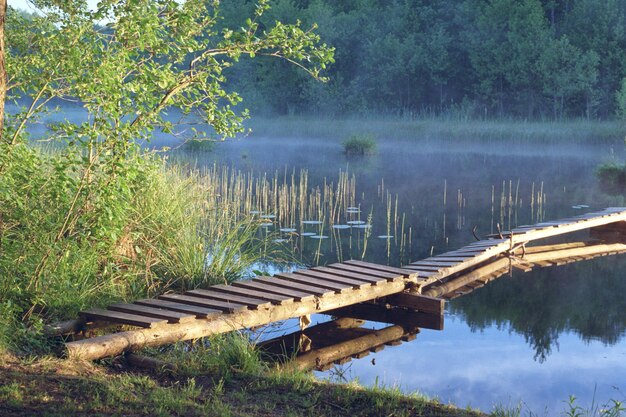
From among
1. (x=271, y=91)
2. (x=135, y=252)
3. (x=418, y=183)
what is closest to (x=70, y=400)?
(x=135, y=252)

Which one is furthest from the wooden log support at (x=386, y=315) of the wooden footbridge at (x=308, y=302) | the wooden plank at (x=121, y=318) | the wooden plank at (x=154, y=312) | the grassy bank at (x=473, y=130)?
the grassy bank at (x=473, y=130)

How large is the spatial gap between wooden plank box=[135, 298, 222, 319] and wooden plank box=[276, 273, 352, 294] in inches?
51.9

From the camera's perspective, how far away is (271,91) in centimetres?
4922

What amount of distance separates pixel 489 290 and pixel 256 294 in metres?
4.27

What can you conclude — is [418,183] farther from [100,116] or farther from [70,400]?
[70,400]

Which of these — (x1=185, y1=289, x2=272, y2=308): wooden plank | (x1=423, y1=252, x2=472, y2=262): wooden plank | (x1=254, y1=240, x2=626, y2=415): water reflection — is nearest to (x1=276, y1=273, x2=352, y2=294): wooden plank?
(x1=254, y1=240, x2=626, y2=415): water reflection

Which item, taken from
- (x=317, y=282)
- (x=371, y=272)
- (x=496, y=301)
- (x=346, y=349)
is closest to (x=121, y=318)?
(x=317, y=282)

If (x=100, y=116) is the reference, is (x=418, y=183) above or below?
below

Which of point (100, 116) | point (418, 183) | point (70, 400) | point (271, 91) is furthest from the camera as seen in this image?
point (271, 91)

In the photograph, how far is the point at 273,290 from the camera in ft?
24.1

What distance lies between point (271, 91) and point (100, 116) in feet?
141

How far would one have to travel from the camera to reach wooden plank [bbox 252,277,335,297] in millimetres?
7367

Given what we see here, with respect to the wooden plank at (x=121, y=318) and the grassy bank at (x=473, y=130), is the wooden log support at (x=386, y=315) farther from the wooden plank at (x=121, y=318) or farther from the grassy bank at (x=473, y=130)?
the grassy bank at (x=473, y=130)

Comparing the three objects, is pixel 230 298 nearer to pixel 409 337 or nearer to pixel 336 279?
pixel 336 279
